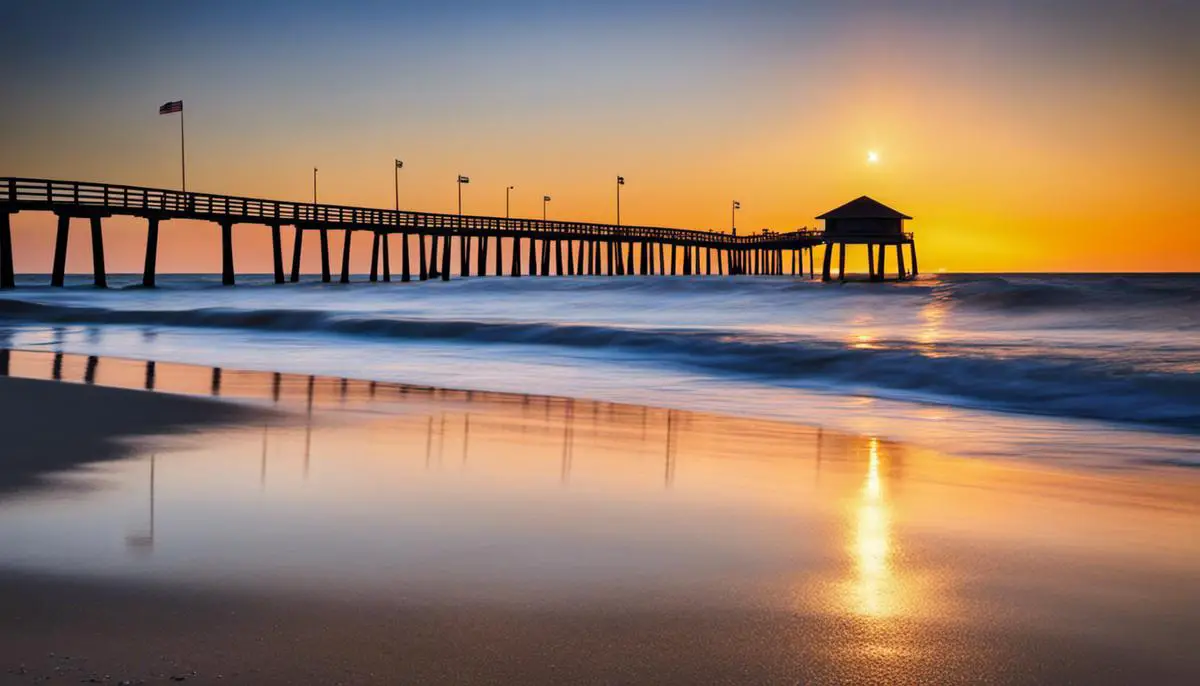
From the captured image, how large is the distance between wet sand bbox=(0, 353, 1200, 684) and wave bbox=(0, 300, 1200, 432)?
4.60 meters

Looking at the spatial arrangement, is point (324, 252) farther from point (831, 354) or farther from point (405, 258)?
point (831, 354)

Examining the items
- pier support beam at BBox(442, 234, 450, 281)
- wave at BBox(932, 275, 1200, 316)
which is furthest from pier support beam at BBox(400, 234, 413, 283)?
wave at BBox(932, 275, 1200, 316)

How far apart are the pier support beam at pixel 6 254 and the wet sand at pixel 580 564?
123ft

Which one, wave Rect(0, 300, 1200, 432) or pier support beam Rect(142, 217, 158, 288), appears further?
pier support beam Rect(142, 217, 158, 288)

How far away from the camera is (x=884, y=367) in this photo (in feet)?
50.6

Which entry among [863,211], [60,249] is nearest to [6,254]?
[60,249]

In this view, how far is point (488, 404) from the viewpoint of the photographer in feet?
37.7

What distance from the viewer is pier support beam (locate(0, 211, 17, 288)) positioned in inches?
1634

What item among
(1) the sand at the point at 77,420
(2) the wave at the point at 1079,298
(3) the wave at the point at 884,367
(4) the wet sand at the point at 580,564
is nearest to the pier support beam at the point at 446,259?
(2) the wave at the point at 1079,298

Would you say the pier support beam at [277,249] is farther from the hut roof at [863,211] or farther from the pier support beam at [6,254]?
the hut roof at [863,211]

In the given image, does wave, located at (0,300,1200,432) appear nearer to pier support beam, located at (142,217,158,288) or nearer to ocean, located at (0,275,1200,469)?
ocean, located at (0,275,1200,469)

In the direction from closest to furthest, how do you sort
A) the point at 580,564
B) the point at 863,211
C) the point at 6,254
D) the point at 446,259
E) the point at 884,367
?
the point at 580,564
the point at 884,367
the point at 6,254
the point at 863,211
the point at 446,259

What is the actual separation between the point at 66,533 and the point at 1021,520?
4.75 meters

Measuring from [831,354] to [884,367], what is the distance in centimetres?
138
